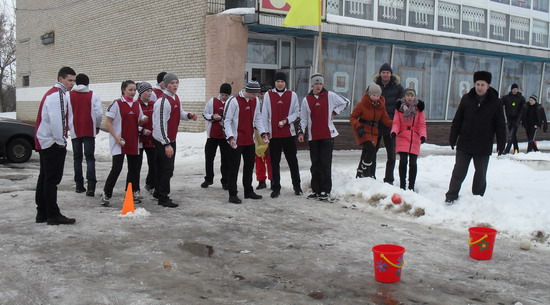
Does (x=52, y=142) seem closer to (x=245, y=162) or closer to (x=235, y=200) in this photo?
(x=235, y=200)

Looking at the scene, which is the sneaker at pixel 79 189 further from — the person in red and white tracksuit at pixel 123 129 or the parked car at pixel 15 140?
the parked car at pixel 15 140

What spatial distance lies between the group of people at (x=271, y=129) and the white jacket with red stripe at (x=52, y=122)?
0.45 meters

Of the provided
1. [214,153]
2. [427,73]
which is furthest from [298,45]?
[214,153]

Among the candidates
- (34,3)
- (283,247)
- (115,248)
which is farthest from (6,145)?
A: (34,3)

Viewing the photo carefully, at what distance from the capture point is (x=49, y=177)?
6.89 meters

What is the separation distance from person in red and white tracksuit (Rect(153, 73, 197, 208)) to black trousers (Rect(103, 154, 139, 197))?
36 centimetres

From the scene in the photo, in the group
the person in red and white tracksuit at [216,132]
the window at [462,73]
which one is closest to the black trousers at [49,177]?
the person in red and white tracksuit at [216,132]

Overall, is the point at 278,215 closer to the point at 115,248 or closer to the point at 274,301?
the point at 115,248

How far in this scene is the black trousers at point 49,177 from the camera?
6.83 meters

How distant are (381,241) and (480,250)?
116cm

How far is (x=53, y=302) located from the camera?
14.5 feet

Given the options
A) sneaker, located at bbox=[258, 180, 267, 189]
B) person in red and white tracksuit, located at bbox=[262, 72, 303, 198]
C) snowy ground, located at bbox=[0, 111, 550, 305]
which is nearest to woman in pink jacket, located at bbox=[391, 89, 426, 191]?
snowy ground, located at bbox=[0, 111, 550, 305]

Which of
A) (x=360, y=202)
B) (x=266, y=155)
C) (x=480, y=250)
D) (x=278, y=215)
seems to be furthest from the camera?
(x=266, y=155)

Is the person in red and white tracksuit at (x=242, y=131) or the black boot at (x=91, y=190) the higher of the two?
the person in red and white tracksuit at (x=242, y=131)
